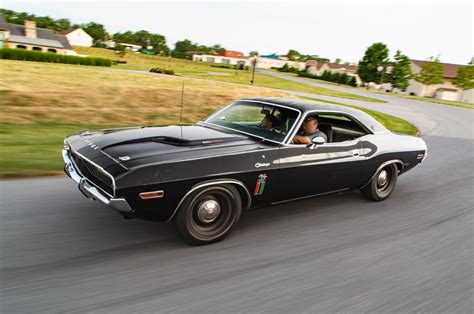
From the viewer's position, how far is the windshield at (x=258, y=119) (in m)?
4.65

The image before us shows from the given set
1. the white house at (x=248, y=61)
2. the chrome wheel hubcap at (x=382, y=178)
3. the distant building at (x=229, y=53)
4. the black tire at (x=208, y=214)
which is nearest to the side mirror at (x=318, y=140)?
the black tire at (x=208, y=214)

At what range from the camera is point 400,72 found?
68938 mm

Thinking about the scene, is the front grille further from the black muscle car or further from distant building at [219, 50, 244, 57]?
distant building at [219, 50, 244, 57]

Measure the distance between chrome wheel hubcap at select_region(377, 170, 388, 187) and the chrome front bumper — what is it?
3.81 m

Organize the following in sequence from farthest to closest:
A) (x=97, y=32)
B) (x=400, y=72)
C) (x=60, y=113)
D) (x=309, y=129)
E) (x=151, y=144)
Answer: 1. (x=97, y=32)
2. (x=400, y=72)
3. (x=60, y=113)
4. (x=309, y=129)
5. (x=151, y=144)

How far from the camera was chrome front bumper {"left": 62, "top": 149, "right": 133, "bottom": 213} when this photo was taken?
3303mm

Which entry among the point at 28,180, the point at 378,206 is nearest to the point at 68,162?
the point at 28,180

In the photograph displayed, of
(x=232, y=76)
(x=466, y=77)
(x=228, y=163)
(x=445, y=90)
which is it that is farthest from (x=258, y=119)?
(x=445, y=90)

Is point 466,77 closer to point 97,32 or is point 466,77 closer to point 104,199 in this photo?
point 104,199

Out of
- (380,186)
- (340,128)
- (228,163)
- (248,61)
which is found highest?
(340,128)

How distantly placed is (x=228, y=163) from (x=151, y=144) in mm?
839

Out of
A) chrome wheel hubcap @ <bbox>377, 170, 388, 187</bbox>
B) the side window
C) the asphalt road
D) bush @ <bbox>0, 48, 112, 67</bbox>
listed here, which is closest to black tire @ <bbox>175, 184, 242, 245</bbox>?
the asphalt road

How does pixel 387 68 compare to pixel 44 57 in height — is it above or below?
above

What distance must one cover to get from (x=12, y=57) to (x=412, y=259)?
46881 millimetres
